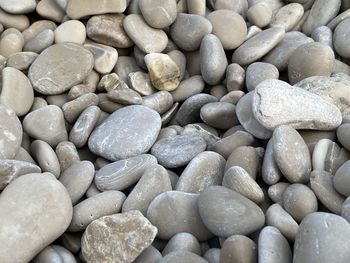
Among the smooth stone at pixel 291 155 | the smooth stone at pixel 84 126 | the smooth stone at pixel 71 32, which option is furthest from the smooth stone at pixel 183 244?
the smooth stone at pixel 71 32

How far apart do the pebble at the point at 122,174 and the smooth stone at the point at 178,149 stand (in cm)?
6

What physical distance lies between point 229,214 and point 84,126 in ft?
1.54

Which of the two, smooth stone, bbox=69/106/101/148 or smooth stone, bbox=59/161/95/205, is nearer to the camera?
smooth stone, bbox=59/161/95/205

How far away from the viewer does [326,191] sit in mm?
974

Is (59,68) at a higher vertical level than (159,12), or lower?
lower

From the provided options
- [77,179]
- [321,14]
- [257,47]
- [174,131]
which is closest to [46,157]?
[77,179]

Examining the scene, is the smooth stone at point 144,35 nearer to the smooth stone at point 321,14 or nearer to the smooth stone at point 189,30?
the smooth stone at point 189,30

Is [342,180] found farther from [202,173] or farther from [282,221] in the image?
[202,173]

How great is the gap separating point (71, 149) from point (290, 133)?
19.6 inches

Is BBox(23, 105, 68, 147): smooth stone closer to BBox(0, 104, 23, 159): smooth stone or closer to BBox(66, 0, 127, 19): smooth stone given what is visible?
BBox(0, 104, 23, 159): smooth stone

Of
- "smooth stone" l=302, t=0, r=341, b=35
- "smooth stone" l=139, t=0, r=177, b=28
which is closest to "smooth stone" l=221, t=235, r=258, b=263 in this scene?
"smooth stone" l=139, t=0, r=177, b=28

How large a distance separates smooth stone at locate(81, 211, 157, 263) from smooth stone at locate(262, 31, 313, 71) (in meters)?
0.69

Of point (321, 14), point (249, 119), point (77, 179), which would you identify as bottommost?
point (77, 179)

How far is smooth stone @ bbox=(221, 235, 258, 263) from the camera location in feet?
2.81
